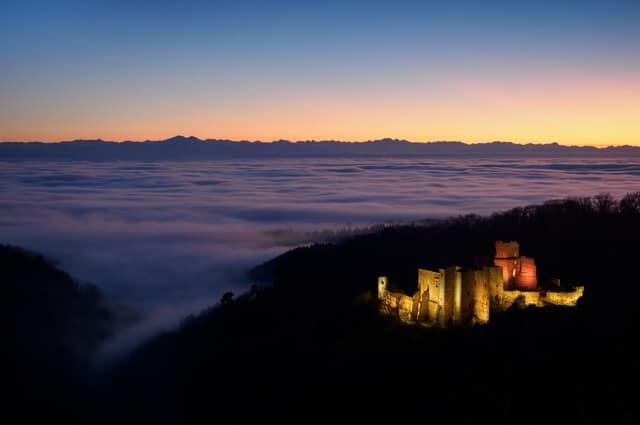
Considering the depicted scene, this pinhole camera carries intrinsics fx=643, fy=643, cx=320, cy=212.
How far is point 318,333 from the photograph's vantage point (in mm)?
42500

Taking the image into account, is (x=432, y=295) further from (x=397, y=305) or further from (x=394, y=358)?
(x=394, y=358)

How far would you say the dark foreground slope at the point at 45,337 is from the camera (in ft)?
184

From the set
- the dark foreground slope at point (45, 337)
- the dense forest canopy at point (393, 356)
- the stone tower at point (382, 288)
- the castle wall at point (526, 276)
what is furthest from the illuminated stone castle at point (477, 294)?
the dark foreground slope at point (45, 337)

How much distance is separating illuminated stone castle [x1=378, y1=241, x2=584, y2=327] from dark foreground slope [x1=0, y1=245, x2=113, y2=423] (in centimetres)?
3377

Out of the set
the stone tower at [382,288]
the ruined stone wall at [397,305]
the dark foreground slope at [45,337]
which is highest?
the stone tower at [382,288]

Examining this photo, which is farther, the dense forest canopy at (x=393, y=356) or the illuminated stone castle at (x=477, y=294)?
the illuminated stone castle at (x=477, y=294)

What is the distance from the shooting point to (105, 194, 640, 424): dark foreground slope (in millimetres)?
30234

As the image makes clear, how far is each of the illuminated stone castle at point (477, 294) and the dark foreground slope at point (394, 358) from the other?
82cm

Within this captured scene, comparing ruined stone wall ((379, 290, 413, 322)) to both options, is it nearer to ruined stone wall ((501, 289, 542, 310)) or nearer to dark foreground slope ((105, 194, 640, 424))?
dark foreground slope ((105, 194, 640, 424))

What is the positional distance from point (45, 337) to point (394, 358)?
170 feet

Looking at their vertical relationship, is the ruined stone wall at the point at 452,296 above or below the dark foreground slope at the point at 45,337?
above

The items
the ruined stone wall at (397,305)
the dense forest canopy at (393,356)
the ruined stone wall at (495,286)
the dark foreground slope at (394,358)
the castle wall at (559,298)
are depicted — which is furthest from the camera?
the ruined stone wall at (397,305)

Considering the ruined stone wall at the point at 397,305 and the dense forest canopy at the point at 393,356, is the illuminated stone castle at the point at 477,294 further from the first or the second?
the dense forest canopy at the point at 393,356

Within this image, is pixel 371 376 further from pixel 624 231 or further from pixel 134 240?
pixel 134 240
